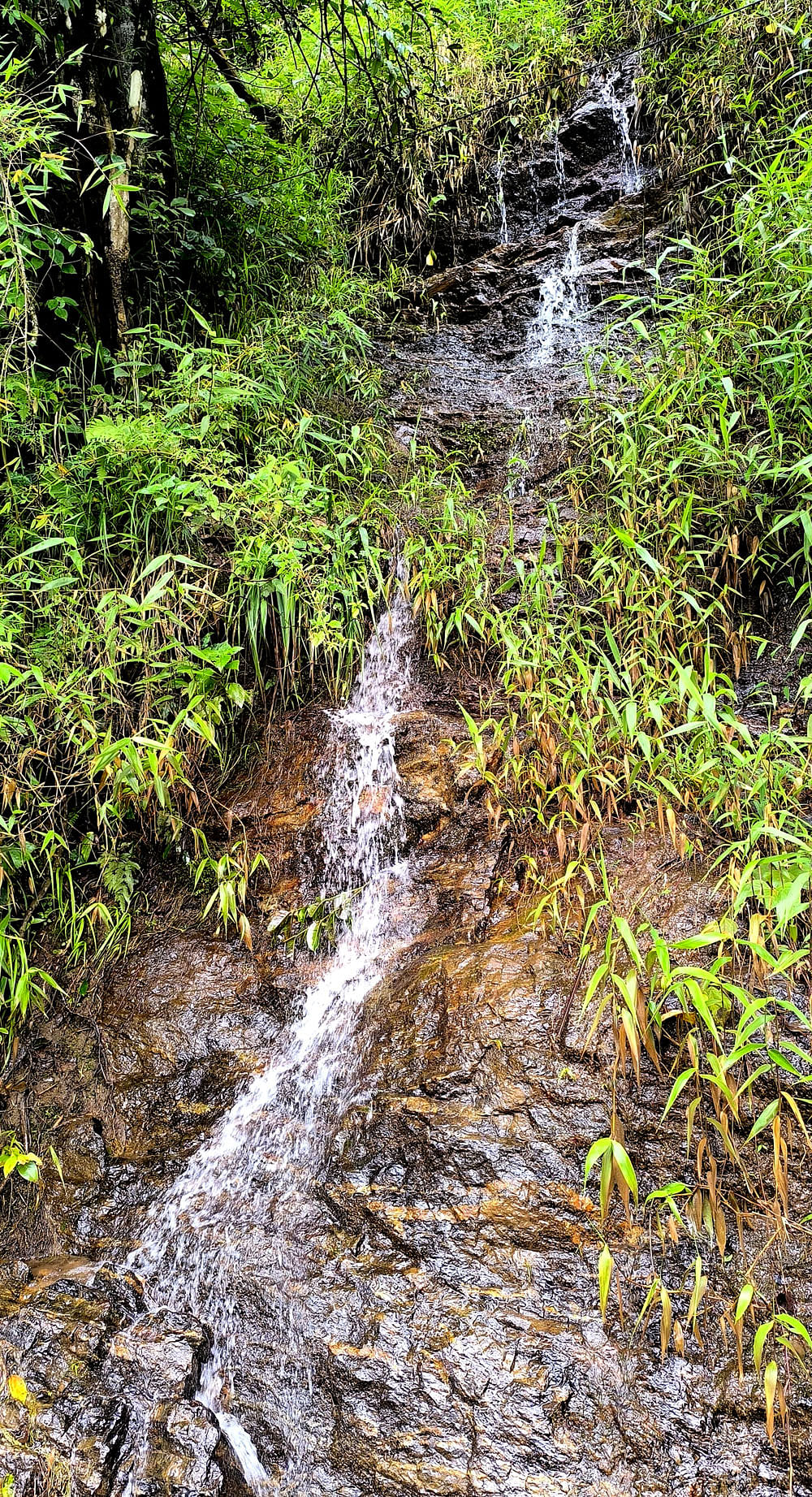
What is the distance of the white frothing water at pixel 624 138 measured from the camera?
5652 millimetres

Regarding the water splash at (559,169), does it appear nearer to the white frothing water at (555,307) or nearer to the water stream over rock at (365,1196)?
the white frothing water at (555,307)

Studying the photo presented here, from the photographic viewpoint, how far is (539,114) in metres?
6.02

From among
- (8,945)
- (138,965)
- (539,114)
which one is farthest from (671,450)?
(539,114)

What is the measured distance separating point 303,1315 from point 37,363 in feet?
11.7

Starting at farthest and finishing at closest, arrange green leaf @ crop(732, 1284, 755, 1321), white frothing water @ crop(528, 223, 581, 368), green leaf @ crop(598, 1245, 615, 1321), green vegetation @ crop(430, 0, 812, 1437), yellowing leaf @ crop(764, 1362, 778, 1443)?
white frothing water @ crop(528, 223, 581, 368) < green vegetation @ crop(430, 0, 812, 1437) < green leaf @ crop(598, 1245, 615, 1321) < green leaf @ crop(732, 1284, 755, 1321) < yellowing leaf @ crop(764, 1362, 778, 1443)

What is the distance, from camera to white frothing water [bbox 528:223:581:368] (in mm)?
5367

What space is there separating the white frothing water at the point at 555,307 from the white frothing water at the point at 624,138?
521 millimetres

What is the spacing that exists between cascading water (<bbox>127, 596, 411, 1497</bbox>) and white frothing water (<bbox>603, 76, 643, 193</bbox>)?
4866 mm

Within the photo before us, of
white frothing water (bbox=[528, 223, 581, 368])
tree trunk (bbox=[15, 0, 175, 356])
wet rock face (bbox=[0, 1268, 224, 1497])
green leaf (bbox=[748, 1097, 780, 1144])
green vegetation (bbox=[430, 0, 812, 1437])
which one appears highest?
tree trunk (bbox=[15, 0, 175, 356])

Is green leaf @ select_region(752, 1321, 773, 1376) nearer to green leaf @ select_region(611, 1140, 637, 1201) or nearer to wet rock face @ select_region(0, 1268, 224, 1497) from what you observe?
green leaf @ select_region(611, 1140, 637, 1201)

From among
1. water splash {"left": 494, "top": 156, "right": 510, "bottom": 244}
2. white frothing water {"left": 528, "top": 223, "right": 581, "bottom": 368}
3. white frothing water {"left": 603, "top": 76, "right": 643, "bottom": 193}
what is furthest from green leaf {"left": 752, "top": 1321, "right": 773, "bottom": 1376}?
water splash {"left": 494, "top": 156, "right": 510, "bottom": 244}

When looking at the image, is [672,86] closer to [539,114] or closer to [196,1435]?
[539,114]

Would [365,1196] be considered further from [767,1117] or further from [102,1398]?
[767,1117]

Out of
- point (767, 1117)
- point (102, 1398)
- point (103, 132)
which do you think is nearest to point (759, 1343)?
point (767, 1117)
